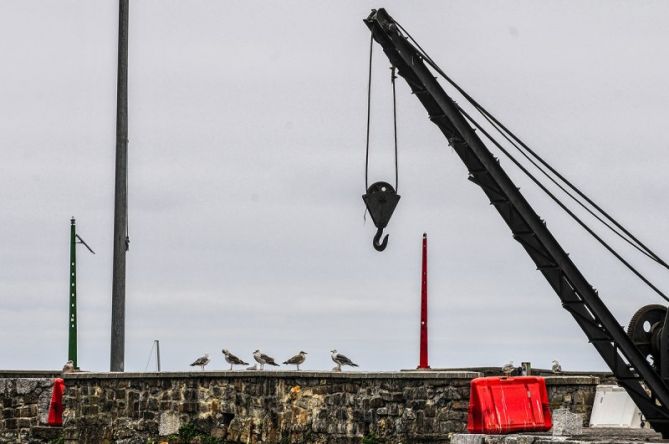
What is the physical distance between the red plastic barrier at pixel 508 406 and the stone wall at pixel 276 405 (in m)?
1.16

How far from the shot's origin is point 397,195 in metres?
22.4

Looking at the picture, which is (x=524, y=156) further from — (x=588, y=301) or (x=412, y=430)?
(x=412, y=430)

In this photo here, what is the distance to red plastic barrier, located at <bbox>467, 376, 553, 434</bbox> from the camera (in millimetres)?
19438

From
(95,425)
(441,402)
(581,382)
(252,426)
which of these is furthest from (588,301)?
(95,425)

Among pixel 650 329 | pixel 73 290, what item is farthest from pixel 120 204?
pixel 650 329

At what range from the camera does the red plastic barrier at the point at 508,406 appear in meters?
19.4

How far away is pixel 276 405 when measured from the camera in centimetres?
2289

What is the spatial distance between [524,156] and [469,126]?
1.03 meters

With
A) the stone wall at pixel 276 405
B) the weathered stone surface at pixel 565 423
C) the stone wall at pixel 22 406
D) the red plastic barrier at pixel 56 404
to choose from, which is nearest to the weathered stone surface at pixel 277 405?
the stone wall at pixel 276 405

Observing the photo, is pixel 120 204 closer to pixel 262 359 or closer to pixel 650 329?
pixel 262 359

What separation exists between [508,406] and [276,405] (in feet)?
14.2

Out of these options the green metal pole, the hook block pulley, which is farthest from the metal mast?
the hook block pulley

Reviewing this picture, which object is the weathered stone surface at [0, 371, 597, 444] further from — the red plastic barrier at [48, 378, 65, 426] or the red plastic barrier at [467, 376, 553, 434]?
the red plastic barrier at [467, 376, 553, 434]

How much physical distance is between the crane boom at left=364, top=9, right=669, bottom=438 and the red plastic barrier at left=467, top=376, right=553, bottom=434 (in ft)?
8.36
